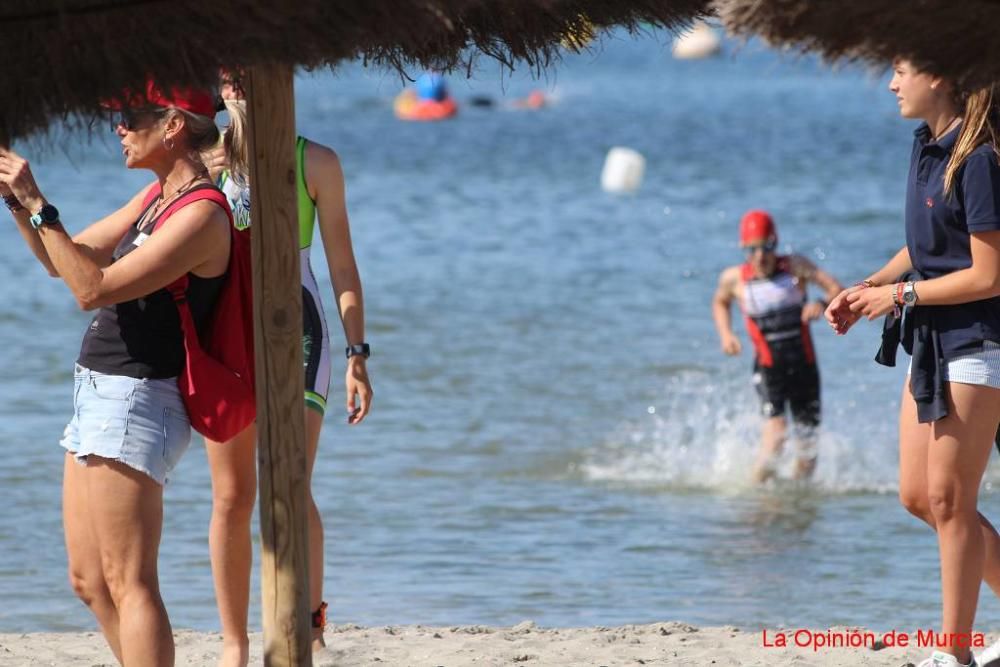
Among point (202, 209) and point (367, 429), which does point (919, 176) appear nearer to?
point (202, 209)

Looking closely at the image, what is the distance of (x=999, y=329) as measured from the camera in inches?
159

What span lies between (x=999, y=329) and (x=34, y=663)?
3.22m

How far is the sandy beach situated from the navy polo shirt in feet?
4.09

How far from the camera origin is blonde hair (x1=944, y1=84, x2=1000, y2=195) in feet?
13.0

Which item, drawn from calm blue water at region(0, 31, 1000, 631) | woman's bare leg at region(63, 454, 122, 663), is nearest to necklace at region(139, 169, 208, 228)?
calm blue water at region(0, 31, 1000, 631)

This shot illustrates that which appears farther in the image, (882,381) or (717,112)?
(717,112)

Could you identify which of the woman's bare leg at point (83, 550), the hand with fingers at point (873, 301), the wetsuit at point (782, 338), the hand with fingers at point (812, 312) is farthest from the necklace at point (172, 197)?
the wetsuit at point (782, 338)

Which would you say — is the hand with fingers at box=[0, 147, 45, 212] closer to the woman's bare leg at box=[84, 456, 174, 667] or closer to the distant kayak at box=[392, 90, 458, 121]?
the woman's bare leg at box=[84, 456, 174, 667]

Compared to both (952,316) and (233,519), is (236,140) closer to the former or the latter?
(233,519)

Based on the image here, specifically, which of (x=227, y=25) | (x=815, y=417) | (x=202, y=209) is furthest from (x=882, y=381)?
(x=227, y=25)

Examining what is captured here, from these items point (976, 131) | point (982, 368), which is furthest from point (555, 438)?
point (976, 131)

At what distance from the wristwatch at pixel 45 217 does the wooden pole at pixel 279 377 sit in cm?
51

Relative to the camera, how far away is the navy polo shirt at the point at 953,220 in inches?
155

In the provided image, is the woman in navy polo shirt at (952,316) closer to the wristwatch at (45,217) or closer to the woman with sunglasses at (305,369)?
the woman with sunglasses at (305,369)
